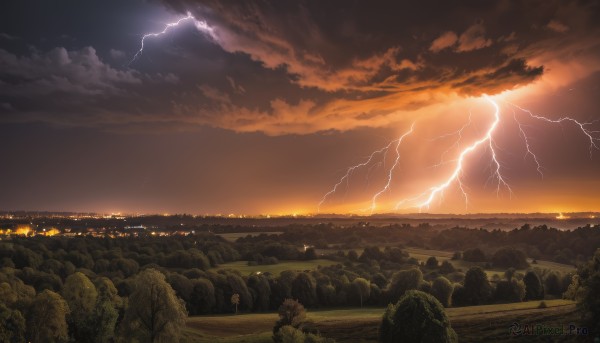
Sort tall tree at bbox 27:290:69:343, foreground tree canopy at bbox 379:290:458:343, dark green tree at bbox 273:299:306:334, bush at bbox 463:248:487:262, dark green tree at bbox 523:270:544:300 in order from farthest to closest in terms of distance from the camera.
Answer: bush at bbox 463:248:487:262 → dark green tree at bbox 523:270:544:300 → dark green tree at bbox 273:299:306:334 → tall tree at bbox 27:290:69:343 → foreground tree canopy at bbox 379:290:458:343

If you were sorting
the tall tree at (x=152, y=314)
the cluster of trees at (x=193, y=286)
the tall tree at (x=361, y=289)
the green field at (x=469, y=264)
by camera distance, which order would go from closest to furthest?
the tall tree at (x=152, y=314) → the cluster of trees at (x=193, y=286) → the tall tree at (x=361, y=289) → the green field at (x=469, y=264)

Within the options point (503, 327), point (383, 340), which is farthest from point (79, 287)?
point (503, 327)

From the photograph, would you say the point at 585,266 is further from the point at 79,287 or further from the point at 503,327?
the point at 79,287

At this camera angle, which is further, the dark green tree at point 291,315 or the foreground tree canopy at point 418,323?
the dark green tree at point 291,315

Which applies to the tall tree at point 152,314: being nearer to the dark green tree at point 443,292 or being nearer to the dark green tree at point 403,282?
the dark green tree at point 403,282

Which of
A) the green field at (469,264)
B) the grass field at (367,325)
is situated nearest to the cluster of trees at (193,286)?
the green field at (469,264)

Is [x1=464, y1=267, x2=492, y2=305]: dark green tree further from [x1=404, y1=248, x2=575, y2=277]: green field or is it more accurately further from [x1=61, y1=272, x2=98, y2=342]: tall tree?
[x1=61, y1=272, x2=98, y2=342]: tall tree

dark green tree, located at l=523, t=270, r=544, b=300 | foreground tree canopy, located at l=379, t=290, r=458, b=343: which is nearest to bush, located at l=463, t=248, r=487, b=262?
dark green tree, located at l=523, t=270, r=544, b=300

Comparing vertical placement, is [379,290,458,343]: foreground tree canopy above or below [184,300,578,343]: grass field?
above
